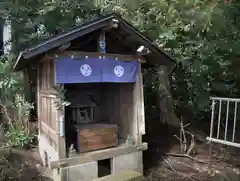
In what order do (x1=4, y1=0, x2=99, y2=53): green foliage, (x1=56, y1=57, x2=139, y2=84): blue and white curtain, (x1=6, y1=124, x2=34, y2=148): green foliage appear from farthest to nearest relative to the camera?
(x1=4, y1=0, x2=99, y2=53): green foliage → (x1=6, y1=124, x2=34, y2=148): green foliage → (x1=56, y1=57, x2=139, y2=84): blue and white curtain

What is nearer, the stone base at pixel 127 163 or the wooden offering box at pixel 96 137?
the wooden offering box at pixel 96 137

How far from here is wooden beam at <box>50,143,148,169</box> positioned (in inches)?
225

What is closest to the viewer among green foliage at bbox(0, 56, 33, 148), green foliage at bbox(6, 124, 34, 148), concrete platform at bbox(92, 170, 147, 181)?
concrete platform at bbox(92, 170, 147, 181)

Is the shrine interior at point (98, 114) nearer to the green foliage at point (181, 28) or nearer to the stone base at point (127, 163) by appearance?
the stone base at point (127, 163)

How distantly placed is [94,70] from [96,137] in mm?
1694

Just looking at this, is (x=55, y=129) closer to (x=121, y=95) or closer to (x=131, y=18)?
(x=121, y=95)

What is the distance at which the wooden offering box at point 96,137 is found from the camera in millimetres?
6302

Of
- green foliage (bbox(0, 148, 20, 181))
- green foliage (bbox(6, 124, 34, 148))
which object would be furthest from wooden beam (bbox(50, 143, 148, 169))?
green foliage (bbox(6, 124, 34, 148))

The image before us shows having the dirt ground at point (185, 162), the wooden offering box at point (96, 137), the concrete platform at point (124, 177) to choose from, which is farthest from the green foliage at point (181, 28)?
the concrete platform at point (124, 177)

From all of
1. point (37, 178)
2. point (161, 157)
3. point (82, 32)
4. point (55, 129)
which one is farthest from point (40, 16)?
point (161, 157)

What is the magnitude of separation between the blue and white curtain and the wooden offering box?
50.4 inches

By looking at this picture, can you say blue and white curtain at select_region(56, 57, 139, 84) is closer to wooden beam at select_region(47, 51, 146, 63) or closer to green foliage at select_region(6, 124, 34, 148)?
wooden beam at select_region(47, 51, 146, 63)

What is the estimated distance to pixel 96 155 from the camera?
618cm

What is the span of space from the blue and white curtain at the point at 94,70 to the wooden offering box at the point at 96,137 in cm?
128
